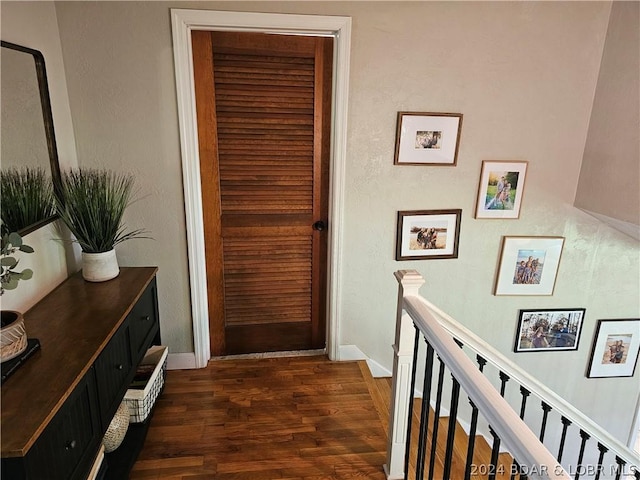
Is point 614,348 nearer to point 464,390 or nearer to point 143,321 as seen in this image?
point 464,390

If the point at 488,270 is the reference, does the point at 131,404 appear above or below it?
below

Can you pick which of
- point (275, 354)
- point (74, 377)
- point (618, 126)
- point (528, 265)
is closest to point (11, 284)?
point (74, 377)

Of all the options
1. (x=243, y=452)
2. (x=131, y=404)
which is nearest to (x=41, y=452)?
(x=131, y=404)

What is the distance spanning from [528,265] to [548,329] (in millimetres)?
522

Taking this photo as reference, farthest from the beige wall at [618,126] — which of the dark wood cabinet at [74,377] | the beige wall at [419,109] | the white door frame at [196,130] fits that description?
the dark wood cabinet at [74,377]

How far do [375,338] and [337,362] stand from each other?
30 cm

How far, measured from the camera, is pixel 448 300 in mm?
2773

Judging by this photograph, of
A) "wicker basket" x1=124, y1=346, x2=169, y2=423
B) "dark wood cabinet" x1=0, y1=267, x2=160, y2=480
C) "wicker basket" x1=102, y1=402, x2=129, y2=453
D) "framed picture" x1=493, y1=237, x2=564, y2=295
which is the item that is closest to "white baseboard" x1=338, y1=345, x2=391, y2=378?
"framed picture" x1=493, y1=237, x2=564, y2=295

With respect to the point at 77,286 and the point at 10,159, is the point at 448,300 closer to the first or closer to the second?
the point at 77,286

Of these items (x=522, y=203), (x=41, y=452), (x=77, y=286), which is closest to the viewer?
(x=41, y=452)

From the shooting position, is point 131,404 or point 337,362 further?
point 337,362

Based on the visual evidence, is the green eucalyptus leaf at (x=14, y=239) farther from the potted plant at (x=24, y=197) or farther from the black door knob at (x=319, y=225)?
the black door knob at (x=319, y=225)

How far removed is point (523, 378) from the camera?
7.16 feet

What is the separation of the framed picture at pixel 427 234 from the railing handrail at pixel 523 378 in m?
0.59
